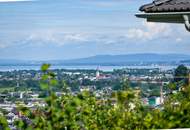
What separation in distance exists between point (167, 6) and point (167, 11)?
0.44 feet

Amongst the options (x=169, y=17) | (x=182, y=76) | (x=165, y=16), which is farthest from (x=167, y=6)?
(x=182, y=76)

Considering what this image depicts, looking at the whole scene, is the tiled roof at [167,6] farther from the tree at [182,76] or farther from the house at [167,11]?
the tree at [182,76]

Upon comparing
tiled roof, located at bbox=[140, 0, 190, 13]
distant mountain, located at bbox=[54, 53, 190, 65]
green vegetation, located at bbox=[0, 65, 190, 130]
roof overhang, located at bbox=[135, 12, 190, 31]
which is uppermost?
tiled roof, located at bbox=[140, 0, 190, 13]

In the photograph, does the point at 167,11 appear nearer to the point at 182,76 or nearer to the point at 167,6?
the point at 167,6

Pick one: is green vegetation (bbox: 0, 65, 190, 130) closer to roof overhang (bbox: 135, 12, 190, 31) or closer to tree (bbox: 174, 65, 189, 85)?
tree (bbox: 174, 65, 189, 85)

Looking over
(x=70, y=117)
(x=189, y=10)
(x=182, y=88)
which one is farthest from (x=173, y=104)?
(x=189, y=10)

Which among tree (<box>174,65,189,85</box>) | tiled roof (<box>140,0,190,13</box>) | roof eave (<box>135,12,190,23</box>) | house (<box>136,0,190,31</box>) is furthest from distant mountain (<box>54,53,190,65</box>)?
tree (<box>174,65,189,85</box>)

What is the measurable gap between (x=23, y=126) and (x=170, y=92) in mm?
2775

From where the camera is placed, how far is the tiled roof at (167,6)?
9281 mm

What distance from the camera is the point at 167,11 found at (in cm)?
952

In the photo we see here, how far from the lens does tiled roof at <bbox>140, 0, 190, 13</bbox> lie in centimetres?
928

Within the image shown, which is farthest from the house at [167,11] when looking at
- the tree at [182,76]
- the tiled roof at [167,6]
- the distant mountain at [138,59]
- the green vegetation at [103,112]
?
the distant mountain at [138,59]

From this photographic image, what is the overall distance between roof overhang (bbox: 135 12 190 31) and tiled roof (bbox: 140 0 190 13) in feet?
0.20

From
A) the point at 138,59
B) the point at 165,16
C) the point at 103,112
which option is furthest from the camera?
the point at 138,59
